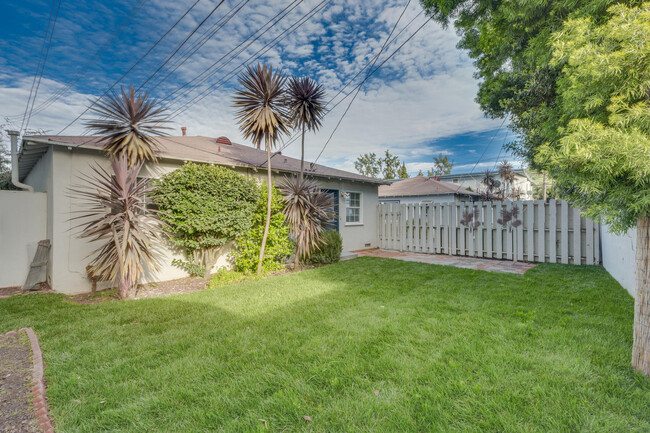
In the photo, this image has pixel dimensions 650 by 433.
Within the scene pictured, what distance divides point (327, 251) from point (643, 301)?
20.7ft

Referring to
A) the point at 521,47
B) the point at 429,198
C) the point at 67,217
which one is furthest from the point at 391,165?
the point at 67,217

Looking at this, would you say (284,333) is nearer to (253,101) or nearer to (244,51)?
(253,101)

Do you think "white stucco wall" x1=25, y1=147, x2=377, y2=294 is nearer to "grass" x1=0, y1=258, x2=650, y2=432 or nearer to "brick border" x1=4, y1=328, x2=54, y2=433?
"grass" x1=0, y1=258, x2=650, y2=432

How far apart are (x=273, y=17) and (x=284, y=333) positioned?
765cm

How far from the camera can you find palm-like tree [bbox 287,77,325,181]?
275 inches

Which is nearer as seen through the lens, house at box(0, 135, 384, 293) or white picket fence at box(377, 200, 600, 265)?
house at box(0, 135, 384, 293)

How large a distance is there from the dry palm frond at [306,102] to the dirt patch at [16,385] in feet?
20.3

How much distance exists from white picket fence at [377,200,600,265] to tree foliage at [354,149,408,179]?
28901 millimetres

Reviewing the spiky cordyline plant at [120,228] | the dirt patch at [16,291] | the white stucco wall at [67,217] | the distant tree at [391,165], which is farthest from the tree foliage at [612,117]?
the distant tree at [391,165]

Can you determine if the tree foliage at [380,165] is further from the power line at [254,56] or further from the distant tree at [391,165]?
the power line at [254,56]

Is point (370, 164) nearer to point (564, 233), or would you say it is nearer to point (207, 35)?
point (564, 233)

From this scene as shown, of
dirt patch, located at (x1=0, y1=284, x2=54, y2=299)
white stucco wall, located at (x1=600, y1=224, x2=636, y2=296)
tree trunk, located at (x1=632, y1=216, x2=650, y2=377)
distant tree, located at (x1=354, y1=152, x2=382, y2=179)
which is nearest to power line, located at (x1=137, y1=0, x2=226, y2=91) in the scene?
dirt patch, located at (x1=0, y1=284, x2=54, y2=299)

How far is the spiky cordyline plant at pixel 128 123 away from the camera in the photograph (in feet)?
17.1

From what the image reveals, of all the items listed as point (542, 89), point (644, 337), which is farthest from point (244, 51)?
point (644, 337)
